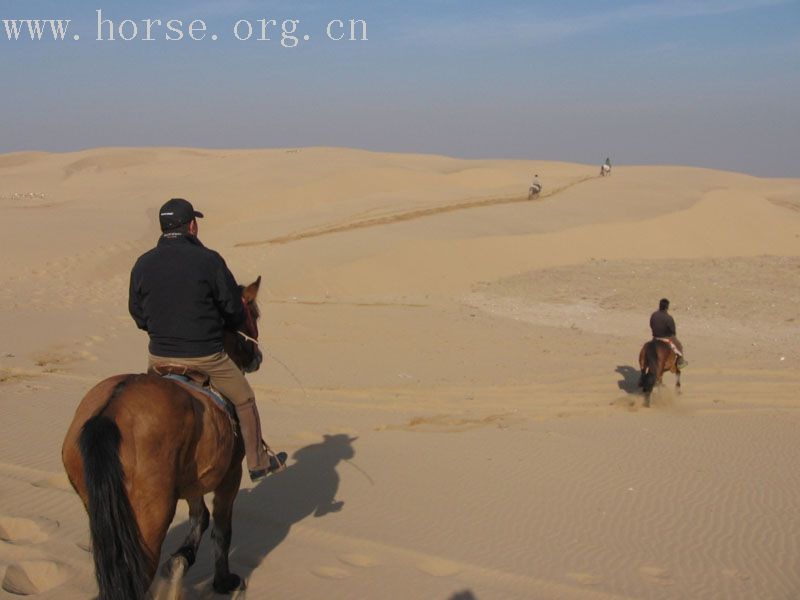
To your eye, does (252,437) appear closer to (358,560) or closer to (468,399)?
(358,560)

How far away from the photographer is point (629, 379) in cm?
1391

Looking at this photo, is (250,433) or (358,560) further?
(358,560)

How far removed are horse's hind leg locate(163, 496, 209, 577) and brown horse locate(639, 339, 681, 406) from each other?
8158mm

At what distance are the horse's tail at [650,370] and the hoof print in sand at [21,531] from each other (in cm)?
870

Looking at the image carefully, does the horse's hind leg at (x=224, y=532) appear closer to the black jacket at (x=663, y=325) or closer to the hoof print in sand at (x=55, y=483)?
the hoof print in sand at (x=55, y=483)

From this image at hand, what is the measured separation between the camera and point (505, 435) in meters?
10.3

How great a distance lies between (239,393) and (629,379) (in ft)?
31.3

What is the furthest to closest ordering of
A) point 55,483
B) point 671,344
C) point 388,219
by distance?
1. point 388,219
2. point 671,344
3. point 55,483

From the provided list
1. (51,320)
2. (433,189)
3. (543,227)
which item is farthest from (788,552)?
(433,189)

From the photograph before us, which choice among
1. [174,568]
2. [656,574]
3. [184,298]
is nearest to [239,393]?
[184,298]

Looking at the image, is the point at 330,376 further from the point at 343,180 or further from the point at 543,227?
the point at 343,180

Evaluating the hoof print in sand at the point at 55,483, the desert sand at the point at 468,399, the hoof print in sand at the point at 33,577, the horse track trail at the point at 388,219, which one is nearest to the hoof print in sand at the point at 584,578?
the desert sand at the point at 468,399

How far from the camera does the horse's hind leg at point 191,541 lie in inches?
208

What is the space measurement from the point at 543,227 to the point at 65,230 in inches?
690
